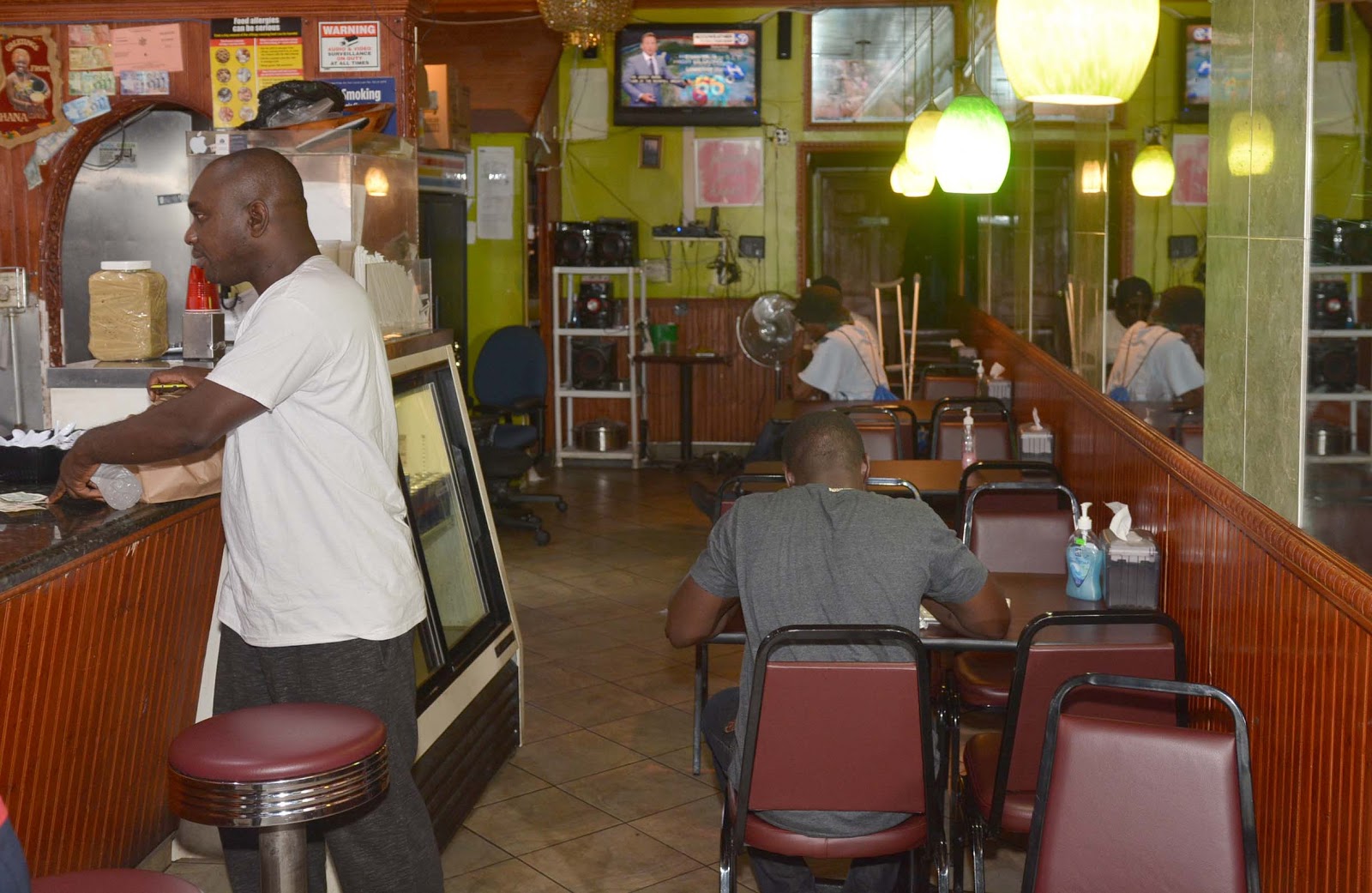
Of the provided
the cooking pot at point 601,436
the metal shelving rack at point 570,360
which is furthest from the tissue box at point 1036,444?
the cooking pot at point 601,436

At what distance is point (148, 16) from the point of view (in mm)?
4789

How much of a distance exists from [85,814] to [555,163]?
335 inches

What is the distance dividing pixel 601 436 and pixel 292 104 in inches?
257

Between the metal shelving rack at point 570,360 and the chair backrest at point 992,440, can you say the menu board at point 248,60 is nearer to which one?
the chair backrest at point 992,440

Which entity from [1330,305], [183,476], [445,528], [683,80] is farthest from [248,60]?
[683,80]

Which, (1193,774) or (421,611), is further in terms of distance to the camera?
(421,611)

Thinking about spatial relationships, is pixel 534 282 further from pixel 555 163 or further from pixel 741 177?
pixel 741 177

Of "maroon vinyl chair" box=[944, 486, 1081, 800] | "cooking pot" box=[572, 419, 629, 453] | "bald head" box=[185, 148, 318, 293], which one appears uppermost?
"bald head" box=[185, 148, 318, 293]

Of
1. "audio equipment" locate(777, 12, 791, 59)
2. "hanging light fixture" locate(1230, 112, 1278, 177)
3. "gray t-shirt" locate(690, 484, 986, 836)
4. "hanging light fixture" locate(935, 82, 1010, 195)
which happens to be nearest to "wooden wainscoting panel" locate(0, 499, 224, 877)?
"gray t-shirt" locate(690, 484, 986, 836)

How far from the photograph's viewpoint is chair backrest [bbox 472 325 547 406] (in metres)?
8.53

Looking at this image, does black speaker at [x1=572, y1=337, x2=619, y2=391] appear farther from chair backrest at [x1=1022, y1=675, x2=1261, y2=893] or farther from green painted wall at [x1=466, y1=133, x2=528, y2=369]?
chair backrest at [x1=1022, y1=675, x2=1261, y2=893]

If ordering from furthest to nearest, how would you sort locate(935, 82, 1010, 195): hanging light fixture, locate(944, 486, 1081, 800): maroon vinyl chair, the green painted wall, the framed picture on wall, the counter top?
the framed picture on wall, the green painted wall, locate(935, 82, 1010, 195): hanging light fixture, locate(944, 486, 1081, 800): maroon vinyl chair, the counter top

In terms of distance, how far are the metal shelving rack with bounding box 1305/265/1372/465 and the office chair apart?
227 inches

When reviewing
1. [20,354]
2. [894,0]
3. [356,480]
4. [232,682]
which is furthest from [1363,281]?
[894,0]
